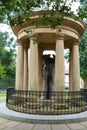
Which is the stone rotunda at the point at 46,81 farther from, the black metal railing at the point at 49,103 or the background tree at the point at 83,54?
the background tree at the point at 83,54

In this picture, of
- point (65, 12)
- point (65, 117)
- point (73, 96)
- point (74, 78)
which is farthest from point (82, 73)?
point (65, 12)

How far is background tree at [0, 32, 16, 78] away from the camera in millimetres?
38384

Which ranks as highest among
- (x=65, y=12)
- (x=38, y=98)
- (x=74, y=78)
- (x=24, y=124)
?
(x=65, y=12)

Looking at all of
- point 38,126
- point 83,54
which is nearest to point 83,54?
point 83,54

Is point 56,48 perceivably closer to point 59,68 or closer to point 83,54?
point 59,68

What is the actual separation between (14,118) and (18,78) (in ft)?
13.3

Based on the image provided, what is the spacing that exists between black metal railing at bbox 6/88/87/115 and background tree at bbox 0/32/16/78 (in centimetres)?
2581

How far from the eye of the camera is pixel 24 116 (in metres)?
10.2

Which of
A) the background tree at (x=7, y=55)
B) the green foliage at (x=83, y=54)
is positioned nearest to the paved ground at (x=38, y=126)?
the green foliage at (x=83, y=54)

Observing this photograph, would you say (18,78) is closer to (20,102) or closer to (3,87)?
(20,102)

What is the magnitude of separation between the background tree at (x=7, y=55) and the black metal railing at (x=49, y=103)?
84.7 feet

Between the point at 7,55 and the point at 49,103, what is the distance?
28.3 metres

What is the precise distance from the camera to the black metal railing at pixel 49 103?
11195 mm

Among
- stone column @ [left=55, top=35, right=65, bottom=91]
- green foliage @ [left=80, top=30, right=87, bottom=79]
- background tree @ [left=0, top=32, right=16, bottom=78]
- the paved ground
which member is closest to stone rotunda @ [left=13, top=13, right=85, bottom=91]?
stone column @ [left=55, top=35, right=65, bottom=91]
